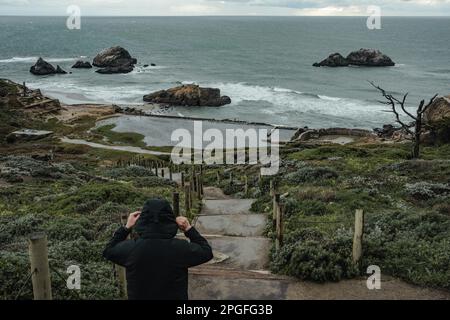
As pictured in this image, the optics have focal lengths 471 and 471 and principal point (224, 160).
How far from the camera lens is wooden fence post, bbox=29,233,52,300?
5.79m

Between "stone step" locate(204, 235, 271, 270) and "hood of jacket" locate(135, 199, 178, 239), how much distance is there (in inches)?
228

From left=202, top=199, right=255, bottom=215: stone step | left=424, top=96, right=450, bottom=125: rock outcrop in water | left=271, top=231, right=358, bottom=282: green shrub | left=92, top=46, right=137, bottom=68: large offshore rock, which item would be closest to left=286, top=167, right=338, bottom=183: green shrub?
left=202, top=199, right=255, bottom=215: stone step

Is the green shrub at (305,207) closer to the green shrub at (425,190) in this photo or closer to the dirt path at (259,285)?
the dirt path at (259,285)

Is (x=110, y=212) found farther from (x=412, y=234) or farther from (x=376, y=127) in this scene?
(x=376, y=127)

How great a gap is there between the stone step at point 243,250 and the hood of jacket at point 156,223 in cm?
579

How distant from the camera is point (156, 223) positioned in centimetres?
522

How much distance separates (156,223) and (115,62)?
127216 mm

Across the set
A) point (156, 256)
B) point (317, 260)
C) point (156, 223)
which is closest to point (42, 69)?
point (317, 260)

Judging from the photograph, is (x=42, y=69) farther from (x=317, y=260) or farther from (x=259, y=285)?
(x=259, y=285)

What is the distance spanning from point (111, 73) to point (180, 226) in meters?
120

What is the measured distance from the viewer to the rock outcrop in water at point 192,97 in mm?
82625

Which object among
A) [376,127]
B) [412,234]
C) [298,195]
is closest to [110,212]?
[298,195]

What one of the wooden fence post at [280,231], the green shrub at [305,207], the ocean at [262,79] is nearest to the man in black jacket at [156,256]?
the wooden fence post at [280,231]

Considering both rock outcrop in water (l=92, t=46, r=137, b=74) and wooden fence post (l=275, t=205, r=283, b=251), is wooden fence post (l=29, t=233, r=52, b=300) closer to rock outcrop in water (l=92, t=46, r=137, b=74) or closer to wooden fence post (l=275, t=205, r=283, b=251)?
wooden fence post (l=275, t=205, r=283, b=251)
